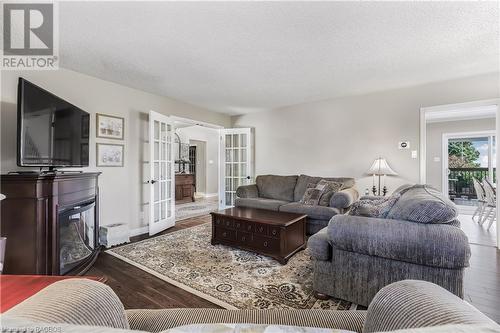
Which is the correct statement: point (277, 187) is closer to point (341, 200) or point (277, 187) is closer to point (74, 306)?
point (341, 200)

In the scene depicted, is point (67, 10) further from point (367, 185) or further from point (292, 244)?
point (367, 185)

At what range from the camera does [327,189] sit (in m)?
3.77

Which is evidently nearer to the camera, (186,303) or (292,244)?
(186,303)

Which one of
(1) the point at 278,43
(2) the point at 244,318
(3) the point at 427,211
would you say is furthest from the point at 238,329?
(1) the point at 278,43

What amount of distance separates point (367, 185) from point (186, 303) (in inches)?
142

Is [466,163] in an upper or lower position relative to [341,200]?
upper

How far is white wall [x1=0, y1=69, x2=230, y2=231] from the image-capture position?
2.51 m

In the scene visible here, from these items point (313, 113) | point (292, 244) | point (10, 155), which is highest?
point (313, 113)

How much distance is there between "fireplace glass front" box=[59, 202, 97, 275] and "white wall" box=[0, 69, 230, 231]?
0.59 metres

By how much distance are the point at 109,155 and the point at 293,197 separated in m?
3.15

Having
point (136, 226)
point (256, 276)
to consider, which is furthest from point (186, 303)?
point (136, 226)

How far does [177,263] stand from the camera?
2600mm

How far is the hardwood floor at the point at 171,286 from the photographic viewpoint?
73.2 inches

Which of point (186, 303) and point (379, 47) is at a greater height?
point (379, 47)
